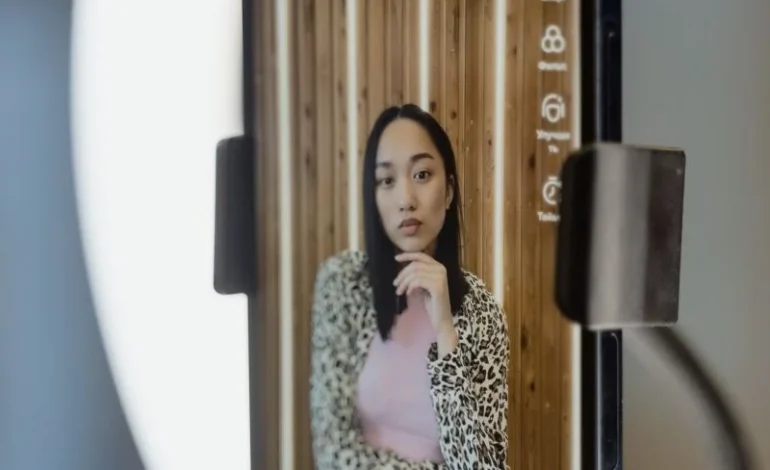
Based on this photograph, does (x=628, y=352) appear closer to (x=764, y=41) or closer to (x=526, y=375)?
(x=526, y=375)

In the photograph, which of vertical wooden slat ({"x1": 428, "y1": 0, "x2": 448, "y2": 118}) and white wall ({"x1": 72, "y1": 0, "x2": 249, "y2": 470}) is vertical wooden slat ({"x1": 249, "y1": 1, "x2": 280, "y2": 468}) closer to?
white wall ({"x1": 72, "y1": 0, "x2": 249, "y2": 470})

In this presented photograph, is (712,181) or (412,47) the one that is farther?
(712,181)

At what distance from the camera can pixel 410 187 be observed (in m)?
0.63

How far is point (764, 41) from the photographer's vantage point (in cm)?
75

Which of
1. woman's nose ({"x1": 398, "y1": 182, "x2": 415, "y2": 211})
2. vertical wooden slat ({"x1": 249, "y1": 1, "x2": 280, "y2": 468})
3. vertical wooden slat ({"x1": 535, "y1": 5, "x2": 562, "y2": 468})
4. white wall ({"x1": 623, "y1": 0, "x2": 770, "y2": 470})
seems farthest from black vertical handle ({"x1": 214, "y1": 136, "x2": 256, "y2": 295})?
white wall ({"x1": 623, "y1": 0, "x2": 770, "y2": 470})

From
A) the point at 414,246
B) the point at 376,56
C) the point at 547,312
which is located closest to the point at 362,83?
the point at 376,56

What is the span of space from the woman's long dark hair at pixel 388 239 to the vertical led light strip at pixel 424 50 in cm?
1

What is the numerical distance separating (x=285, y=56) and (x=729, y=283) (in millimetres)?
426

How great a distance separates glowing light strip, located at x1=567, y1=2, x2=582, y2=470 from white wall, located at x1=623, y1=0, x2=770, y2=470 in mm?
79

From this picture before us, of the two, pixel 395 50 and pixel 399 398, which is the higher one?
pixel 395 50

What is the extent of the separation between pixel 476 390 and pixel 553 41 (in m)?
0.27

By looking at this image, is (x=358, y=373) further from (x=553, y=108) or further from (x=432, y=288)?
(x=553, y=108)

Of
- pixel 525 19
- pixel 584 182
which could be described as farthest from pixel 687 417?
pixel 525 19

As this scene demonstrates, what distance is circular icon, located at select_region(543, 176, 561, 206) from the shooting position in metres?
0.67
